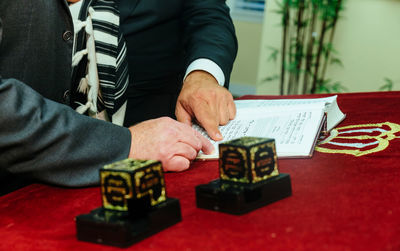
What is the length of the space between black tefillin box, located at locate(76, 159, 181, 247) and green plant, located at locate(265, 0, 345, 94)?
362cm

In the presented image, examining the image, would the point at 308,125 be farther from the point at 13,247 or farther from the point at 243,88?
the point at 243,88

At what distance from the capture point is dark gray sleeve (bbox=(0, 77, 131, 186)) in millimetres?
899

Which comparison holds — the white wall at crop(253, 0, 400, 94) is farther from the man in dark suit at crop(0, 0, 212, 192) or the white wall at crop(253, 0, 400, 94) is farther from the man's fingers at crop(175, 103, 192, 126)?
the man in dark suit at crop(0, 0, 212, 192)

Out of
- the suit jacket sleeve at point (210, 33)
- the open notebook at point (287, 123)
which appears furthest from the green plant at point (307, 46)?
the open notebook at point (287, 123)

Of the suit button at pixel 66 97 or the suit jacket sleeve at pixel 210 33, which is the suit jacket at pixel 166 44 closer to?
the suit jacket sleeve at pixel 210 33

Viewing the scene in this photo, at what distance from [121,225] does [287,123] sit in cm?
63

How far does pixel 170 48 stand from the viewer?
74.1 inches

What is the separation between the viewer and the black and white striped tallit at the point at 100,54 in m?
1.44

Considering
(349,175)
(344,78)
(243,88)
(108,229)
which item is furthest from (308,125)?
(243,88)

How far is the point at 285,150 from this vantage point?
3.47ft

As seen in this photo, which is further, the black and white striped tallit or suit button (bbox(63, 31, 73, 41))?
the black and white striped tallit

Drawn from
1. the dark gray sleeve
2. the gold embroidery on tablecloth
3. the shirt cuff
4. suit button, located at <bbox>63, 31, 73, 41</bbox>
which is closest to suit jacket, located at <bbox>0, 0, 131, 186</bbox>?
the dark gray sleeve

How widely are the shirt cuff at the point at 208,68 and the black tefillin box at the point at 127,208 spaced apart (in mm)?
908

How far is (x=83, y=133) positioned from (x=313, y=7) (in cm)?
363
